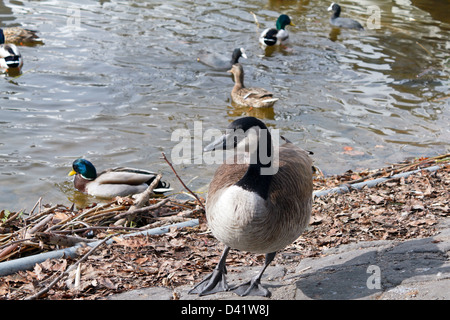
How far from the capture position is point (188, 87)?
12.7 m

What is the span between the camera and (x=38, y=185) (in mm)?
8578

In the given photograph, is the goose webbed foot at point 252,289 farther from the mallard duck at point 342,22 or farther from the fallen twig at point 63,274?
the mallard duck at point 342,22

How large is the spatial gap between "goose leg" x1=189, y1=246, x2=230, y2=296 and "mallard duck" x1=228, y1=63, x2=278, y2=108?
748 cm

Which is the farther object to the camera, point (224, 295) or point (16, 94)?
point (16, 94)

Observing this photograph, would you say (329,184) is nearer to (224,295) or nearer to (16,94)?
(224,295)

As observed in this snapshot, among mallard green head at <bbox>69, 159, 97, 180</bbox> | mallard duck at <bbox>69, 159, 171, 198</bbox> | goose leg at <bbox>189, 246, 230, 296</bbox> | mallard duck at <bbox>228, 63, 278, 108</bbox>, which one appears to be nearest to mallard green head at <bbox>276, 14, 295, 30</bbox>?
mallard duck at <bbox>228, 63, 278, 108</bbox>

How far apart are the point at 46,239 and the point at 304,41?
1325cm

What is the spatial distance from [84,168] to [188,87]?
182 inches

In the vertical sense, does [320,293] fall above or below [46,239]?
above

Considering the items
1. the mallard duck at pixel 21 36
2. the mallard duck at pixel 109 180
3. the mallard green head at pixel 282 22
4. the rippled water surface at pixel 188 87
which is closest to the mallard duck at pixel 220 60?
the rippled water surface at pixel 188 87

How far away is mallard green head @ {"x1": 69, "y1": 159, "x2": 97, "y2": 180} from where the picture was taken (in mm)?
8750

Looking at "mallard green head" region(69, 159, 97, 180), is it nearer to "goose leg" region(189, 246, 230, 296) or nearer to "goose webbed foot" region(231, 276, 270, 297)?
"goose leg" region(189, 246, 230, 296)

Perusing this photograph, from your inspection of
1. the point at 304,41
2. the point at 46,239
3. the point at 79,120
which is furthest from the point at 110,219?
the point at 304,41
